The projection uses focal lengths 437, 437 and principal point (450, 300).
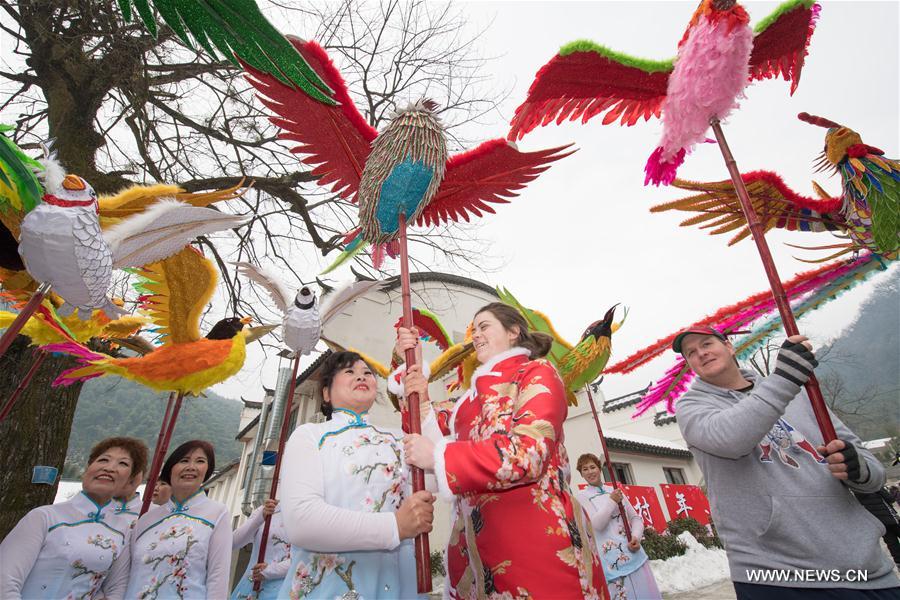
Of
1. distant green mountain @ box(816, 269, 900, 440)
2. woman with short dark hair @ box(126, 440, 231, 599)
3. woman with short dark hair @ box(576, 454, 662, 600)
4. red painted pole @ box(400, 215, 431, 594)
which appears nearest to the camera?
red painted pole @ box(400, 215, 431, 594)

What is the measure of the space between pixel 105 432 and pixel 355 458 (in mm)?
31611

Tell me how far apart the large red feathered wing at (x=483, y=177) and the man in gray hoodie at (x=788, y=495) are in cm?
130

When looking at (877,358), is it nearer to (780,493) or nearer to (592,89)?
(592,89)

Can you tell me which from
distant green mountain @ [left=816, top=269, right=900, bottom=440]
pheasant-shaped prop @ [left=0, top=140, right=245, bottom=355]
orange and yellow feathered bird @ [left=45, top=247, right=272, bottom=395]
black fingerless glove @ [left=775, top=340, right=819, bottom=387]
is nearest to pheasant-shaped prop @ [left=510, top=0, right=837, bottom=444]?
black fingerless glove @ [left=775, top=340, right=819, bottom=387]

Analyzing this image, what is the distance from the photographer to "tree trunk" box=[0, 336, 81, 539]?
304 cm

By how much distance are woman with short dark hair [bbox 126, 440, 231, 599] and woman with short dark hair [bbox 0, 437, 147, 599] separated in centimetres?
10

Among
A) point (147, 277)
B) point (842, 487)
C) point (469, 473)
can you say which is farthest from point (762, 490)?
point (147, 277)

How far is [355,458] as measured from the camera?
5.05ft

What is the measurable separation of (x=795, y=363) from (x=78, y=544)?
10.1 feet

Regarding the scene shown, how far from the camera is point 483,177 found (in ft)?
7.27

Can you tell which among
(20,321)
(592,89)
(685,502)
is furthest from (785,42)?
(685,502)

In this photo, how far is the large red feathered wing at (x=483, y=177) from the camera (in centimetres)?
209

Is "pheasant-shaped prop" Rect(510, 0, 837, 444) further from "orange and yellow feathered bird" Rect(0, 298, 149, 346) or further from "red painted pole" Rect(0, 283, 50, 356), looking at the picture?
"orange and yellow feathered bird" Rect(0, 298, 149, 346)

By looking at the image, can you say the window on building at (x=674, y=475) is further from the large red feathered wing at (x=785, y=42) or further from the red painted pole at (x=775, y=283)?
the red painted pole at (x=775, y=283)
